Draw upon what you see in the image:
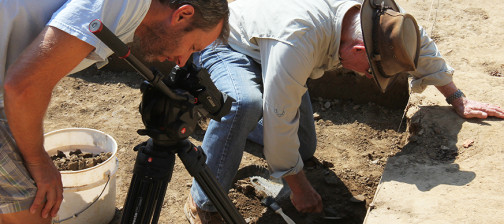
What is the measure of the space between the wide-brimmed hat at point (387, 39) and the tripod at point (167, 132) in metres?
0.89

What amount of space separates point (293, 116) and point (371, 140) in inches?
46.8

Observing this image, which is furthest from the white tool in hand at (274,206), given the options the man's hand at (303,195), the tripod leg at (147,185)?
the tripod leg at (147,185)

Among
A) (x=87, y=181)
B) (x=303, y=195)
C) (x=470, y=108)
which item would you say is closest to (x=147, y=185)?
(x=87, y=181)

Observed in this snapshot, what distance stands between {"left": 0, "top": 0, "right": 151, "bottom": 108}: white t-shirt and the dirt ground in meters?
1.50

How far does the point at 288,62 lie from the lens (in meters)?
2.36

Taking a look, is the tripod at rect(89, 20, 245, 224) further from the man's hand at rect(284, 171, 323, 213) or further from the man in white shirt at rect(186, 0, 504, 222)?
the man's hand at rect(284, 171, 323, 213)

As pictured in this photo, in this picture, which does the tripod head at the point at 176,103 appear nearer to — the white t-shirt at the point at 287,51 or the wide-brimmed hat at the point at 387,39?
the white t-shirt at the point at 287,51

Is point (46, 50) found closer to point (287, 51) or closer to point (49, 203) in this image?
point (49, 203)

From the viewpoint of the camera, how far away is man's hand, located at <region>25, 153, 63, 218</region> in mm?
1651

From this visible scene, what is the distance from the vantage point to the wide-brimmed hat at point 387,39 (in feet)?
7.80

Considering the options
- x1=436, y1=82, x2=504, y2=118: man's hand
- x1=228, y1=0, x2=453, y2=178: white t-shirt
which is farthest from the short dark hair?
x1=436, y1=82, x2=504, y2=118: man's hand

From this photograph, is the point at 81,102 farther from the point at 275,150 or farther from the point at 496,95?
the point at 496,95

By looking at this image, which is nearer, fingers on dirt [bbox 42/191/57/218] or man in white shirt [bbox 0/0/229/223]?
man in white shirt [bbox 0/0/229/223]

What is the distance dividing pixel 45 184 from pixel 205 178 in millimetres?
530
